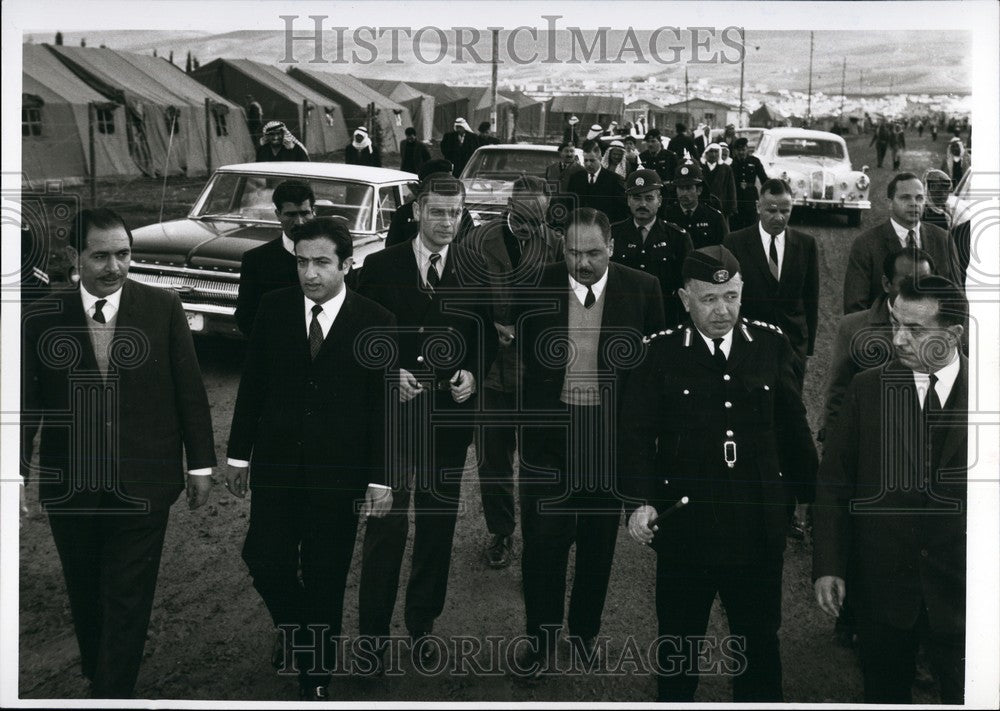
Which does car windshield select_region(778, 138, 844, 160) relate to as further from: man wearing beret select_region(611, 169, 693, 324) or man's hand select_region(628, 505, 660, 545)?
man's hand select_region(628, 505, 660, 545)

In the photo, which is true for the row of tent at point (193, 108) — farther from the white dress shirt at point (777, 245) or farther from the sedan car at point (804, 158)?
the sedan car at point (804, 158)

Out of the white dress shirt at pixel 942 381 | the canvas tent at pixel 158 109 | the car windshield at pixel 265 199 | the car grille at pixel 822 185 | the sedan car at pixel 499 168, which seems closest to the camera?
the white dress shirt at pixel 942 381

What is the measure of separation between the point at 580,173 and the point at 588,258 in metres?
2.90

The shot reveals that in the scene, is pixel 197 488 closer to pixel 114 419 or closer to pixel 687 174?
pixel 114 419

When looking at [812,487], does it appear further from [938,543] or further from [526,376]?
[526,376]

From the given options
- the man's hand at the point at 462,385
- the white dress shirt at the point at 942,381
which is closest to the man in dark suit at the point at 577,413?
the man's hand at the point at 462,385

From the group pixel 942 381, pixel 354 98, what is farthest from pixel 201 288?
pixel 942 381

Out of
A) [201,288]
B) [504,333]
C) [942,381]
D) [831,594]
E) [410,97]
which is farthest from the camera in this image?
[201,288]

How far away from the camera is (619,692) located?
4.59 m

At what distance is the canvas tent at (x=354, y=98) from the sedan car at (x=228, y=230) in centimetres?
44

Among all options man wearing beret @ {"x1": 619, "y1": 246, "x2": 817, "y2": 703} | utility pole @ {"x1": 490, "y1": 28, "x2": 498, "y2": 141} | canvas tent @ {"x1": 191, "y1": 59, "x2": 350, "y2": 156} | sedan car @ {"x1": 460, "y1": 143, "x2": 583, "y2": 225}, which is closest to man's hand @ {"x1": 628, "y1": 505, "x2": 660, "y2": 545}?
man wearing beret @ {"x1": 619, "y1": 246, "x2": 817, "y2": 703}

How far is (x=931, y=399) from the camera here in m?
4.13

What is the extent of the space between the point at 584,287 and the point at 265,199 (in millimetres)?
2905

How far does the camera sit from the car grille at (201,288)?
6.43 meters
